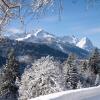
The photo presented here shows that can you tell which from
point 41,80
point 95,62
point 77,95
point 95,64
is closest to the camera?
point 77,95

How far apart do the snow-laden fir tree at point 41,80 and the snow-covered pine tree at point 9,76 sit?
33.9 ft

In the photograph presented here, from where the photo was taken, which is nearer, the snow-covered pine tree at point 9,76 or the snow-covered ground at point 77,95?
the snow-covered ground at point 77,95

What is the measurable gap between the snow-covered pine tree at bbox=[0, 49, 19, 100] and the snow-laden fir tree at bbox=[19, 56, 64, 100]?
407 inches

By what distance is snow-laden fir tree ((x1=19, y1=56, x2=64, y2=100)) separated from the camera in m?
42.7

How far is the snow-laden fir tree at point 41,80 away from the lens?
42672 millimetres

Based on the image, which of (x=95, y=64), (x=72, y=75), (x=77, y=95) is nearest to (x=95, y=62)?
(x=95, y=64)

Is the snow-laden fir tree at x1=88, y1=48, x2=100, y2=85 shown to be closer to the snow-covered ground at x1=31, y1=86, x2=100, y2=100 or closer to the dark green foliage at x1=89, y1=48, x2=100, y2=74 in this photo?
the dark green foliage at x1=89, y1=48, x2=100, y2=74

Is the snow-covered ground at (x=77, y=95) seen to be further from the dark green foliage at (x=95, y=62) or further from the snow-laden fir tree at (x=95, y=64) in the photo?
the dark green foliage at (x=95, y=62)

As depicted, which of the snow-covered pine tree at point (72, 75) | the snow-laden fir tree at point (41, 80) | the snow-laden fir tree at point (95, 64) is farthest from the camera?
the snow-laden fir tree at point (95, 64)

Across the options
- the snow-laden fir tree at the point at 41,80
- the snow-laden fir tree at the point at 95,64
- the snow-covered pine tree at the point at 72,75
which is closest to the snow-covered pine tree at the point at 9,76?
Result: the snow-covered pine tree at the point at 72,75

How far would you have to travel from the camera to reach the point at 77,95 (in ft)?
21.1

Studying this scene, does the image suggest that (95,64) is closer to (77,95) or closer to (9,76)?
(9,76)

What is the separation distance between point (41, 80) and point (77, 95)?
37460 millimetres

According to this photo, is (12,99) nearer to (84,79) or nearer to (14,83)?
(14,83)
